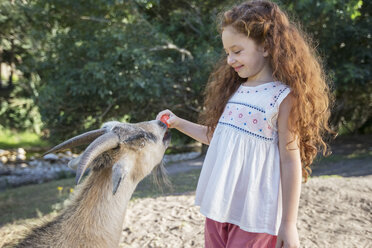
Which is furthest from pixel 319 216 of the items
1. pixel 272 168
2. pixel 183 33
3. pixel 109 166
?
pixel 183 33

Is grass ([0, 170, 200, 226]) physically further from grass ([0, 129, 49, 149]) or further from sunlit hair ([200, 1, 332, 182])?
grass ([0, 129, 49, 149])

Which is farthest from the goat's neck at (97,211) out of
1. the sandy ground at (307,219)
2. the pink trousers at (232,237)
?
the sandy ground at (307,219)

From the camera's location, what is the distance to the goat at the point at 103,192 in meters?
2.51

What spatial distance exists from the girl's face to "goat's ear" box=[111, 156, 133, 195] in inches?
39.6

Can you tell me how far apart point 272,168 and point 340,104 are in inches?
343

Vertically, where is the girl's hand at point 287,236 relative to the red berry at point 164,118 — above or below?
below

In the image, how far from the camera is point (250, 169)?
6.84ft

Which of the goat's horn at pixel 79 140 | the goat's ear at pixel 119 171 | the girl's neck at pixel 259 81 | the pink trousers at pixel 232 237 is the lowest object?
the pink trousers at pixel 232 237

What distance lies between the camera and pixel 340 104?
992cm

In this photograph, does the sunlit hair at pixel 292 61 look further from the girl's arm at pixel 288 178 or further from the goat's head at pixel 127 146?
the goat's head at pixel 127 146

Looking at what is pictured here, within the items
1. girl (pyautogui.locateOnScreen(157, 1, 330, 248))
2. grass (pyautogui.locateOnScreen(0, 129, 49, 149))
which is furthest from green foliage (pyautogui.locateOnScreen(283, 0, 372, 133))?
grass (pyautogui.locateOnScreen(0, 129, 49, 149))

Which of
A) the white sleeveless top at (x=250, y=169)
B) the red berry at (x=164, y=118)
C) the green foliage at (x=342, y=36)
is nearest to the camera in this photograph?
the white sleeveless top at (x=250, y=169)

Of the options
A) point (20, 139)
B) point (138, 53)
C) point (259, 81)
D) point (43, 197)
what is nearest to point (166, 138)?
point (259, 81)

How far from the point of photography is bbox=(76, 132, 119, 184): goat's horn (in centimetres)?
209
